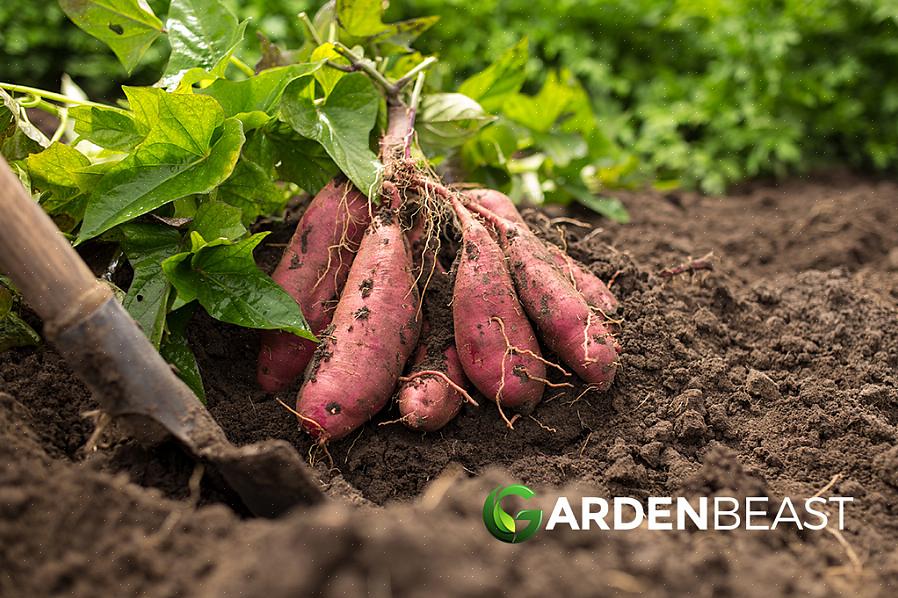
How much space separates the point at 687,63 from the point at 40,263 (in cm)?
337

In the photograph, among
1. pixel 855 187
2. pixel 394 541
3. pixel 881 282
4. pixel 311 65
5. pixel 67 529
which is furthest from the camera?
pixel 855 187

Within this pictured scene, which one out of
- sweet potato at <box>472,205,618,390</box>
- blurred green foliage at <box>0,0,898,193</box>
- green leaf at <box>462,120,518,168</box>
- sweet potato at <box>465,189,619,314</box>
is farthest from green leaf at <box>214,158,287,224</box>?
blurred green foliage at <box>0,0,898,193</box>

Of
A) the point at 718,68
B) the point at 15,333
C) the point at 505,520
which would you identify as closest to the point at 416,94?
the point at 15,333

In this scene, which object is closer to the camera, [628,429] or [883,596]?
[883,596]

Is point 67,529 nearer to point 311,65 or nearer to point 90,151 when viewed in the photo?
point 311,65

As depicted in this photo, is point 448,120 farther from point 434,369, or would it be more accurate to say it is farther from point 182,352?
point 182,352

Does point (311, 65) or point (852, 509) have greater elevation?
point (311, 65)

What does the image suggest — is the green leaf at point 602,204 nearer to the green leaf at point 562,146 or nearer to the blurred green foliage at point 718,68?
the green leaf at point 562,146

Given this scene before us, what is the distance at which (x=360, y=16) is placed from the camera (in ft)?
7.14

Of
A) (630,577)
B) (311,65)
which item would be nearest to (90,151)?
(311,65)

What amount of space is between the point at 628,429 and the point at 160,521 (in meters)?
0.95

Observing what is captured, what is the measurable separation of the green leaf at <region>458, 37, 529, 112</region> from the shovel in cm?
145

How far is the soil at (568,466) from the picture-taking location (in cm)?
103

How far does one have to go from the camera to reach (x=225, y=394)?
177 centimetres
